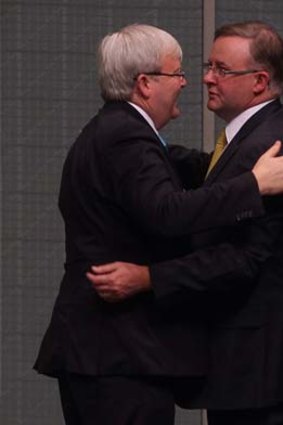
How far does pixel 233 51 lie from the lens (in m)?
4.68

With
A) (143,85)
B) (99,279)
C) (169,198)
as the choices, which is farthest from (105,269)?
(143,85)

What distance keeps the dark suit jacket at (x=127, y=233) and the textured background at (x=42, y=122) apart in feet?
7.13

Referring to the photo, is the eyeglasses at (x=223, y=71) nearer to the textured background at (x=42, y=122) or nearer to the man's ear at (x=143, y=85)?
the man's ear at (x=143, y=85)

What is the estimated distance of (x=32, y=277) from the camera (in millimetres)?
6875

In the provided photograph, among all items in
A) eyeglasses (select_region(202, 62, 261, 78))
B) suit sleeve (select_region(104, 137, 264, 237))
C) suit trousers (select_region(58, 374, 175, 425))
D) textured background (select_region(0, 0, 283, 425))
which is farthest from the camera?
textured background (select_region(0, 0, 283, 425))

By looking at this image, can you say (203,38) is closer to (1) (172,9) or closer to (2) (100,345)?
(1) (172,9)

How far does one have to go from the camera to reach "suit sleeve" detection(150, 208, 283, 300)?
450cm

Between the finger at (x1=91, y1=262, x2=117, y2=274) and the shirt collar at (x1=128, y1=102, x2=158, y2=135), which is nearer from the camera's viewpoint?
the finger at (x1=91, y1=262, x2=117, y2=274)

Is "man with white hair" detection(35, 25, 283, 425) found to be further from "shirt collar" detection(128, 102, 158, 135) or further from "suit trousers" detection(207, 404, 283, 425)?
"suit trousers" detection(207, 404, 283, 425)

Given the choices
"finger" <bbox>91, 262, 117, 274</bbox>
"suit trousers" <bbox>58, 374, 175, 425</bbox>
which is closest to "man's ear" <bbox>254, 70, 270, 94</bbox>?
"finger" <bbox>91, 262, 117, 274</bbox>

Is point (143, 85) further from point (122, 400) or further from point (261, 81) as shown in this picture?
point (122, 400)

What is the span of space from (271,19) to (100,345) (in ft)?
8.98

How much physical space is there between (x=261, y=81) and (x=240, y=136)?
17 centimetres

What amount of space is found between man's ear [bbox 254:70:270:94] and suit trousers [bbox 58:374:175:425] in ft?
2.94
